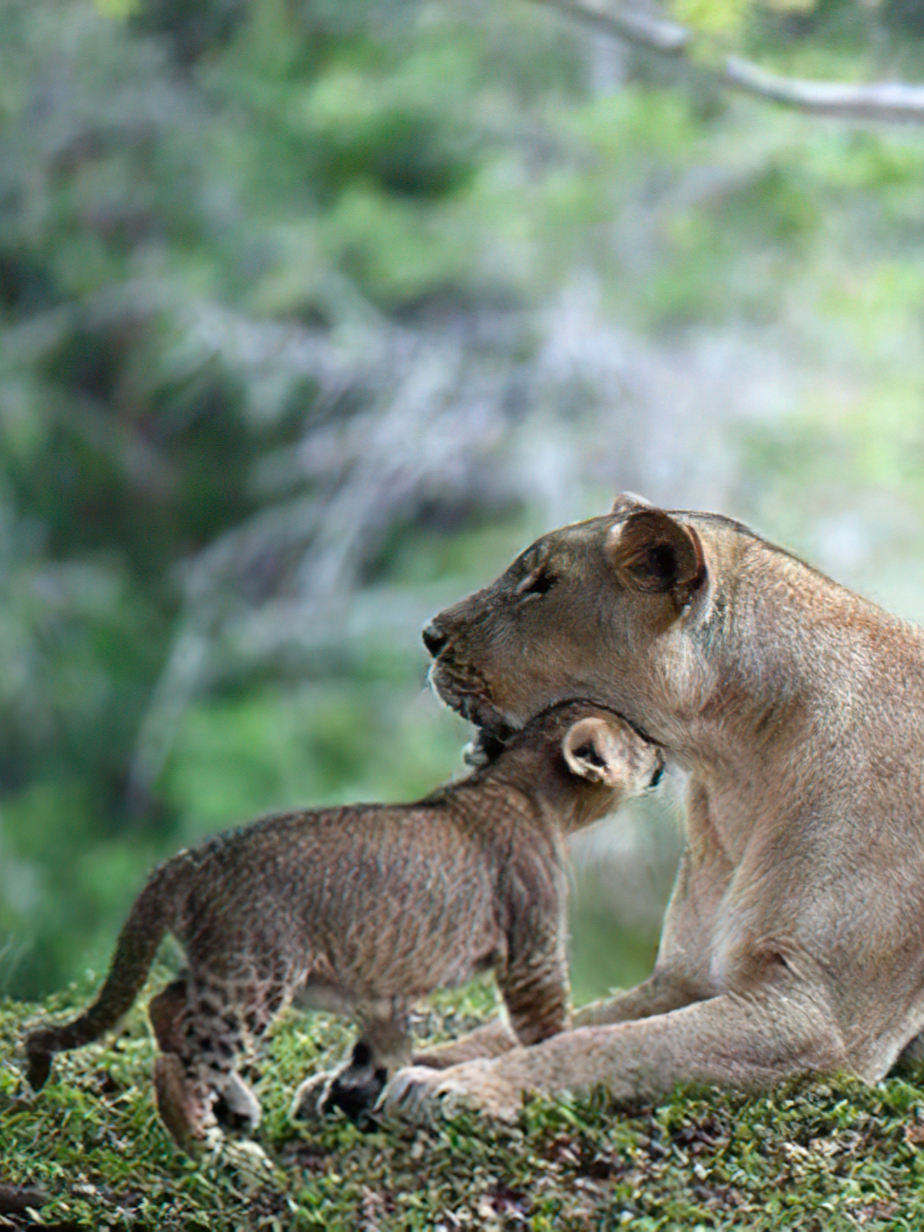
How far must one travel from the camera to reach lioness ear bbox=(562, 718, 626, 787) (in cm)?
166

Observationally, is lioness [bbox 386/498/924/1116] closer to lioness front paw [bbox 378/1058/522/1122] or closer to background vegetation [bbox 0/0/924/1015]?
lioness front paw [bbox 378/1058/522/1122]

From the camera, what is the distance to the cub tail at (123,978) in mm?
1570

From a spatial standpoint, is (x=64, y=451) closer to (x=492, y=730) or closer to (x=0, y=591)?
(x=0, y=591)

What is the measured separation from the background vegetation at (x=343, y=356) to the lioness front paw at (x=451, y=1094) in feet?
11.8

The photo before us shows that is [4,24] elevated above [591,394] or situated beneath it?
elevated above

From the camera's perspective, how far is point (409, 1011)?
1.66 metres

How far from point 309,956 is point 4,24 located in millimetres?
6965

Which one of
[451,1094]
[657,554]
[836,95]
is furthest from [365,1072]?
[836,95]

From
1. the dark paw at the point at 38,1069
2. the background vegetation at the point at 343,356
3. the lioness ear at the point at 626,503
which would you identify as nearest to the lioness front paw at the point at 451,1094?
the dark paw at the point at 38,1069

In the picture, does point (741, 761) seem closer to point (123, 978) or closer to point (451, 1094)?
point (451, 1094)

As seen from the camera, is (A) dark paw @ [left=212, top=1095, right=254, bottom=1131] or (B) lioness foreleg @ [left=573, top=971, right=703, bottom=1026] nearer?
(A) dark paw @ [left=212, top=1095, right=254, bottom=1131]

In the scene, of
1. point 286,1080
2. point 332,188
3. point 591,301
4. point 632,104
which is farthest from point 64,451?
point 286,1080

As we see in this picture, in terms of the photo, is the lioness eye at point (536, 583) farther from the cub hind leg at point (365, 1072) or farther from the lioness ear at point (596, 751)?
the cub hind leg at point (365, 1072)

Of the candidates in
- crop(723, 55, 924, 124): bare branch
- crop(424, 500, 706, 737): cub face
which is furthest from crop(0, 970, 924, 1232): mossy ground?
crop(723, 55, 924, 124): bare branch
